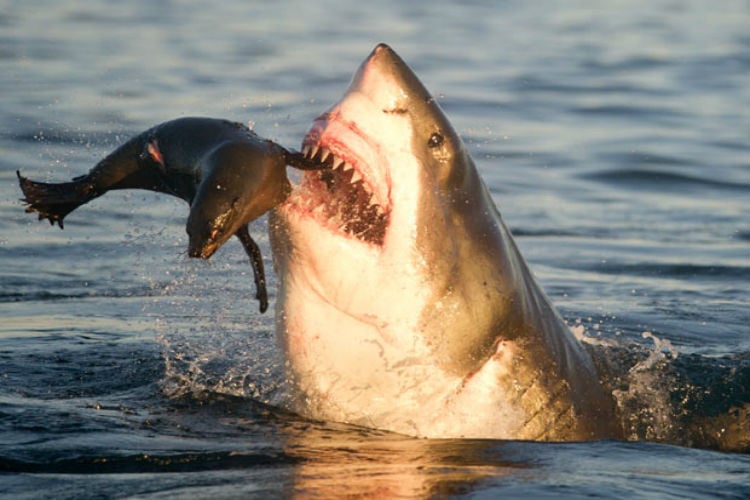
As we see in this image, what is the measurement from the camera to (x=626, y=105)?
16391 mm

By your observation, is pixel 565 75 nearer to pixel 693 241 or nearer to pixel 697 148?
pixel 697 148

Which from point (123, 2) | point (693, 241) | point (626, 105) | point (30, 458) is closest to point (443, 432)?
point (30, 458)

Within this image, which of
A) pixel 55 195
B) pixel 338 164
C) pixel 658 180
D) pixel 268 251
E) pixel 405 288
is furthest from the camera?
pixel 658 180

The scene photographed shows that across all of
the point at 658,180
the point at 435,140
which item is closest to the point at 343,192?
the point at 435,140

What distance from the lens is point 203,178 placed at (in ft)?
14.9

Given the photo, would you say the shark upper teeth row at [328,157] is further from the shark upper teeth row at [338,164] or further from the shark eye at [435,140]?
the shark eye at [435,140]

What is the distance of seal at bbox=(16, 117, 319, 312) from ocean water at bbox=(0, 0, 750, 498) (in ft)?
1.86

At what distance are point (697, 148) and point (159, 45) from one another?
6237mm

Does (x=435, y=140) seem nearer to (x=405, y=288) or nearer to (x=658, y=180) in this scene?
→ (x=405, y=288)

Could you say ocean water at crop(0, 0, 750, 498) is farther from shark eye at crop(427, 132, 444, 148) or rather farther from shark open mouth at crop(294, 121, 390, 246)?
shark eye at crop(427, 132, 444, 148)

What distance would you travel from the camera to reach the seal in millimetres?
4465

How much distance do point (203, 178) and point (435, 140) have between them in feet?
2.51

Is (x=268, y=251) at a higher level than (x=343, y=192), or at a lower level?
lower

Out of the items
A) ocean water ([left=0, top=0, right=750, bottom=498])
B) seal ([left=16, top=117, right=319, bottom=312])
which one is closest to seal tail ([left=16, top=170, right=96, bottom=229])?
seal ([left=16, top=117, right=319, bottom=312])
